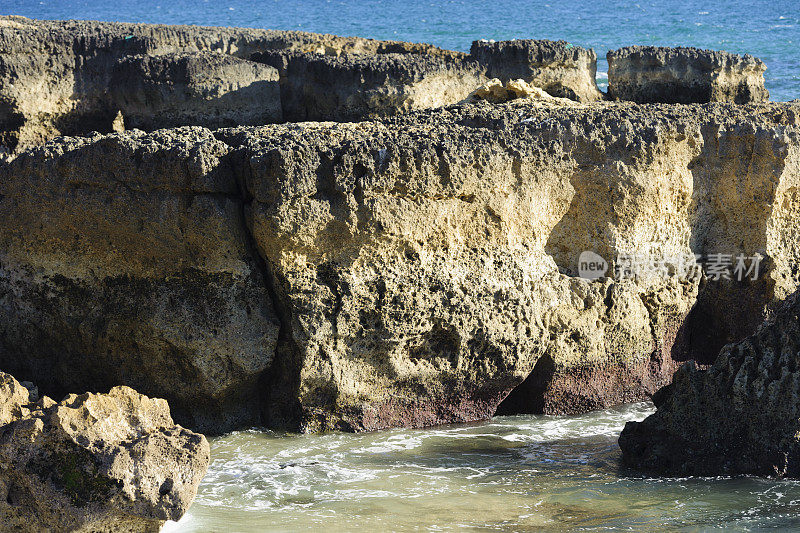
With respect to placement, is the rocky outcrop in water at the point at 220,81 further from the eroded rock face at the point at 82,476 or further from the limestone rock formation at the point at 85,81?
the eroded rock face at the point at 82,476

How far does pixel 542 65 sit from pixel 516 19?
29.6m

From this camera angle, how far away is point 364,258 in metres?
4.48

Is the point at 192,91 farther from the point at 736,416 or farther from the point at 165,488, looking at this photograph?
the point at 736,416

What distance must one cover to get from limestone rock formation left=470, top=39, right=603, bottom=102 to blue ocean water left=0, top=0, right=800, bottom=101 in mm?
11565

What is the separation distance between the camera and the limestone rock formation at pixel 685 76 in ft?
24.4

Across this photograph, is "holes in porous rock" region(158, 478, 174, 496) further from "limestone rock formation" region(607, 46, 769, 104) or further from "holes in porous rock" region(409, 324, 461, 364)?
"limestone rock formation" region(607, 46, 769, 104)

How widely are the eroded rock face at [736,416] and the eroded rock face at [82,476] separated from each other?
206cm

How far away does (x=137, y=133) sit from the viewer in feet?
15.5

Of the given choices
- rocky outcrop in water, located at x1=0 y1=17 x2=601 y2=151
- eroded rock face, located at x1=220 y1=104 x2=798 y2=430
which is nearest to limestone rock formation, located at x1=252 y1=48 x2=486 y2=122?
rocky outcrop in water, located at x1=0 y1=17 x2=601 y2=151

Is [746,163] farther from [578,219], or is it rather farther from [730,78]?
[730,78]

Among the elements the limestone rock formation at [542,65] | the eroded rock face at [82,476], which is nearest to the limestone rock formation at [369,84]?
the limestone rock formation at [542,65]

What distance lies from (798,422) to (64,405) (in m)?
2.88

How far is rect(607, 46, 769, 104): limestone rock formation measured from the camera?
7434 mm

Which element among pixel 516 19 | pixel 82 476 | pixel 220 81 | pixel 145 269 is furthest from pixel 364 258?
pixel 516 19
